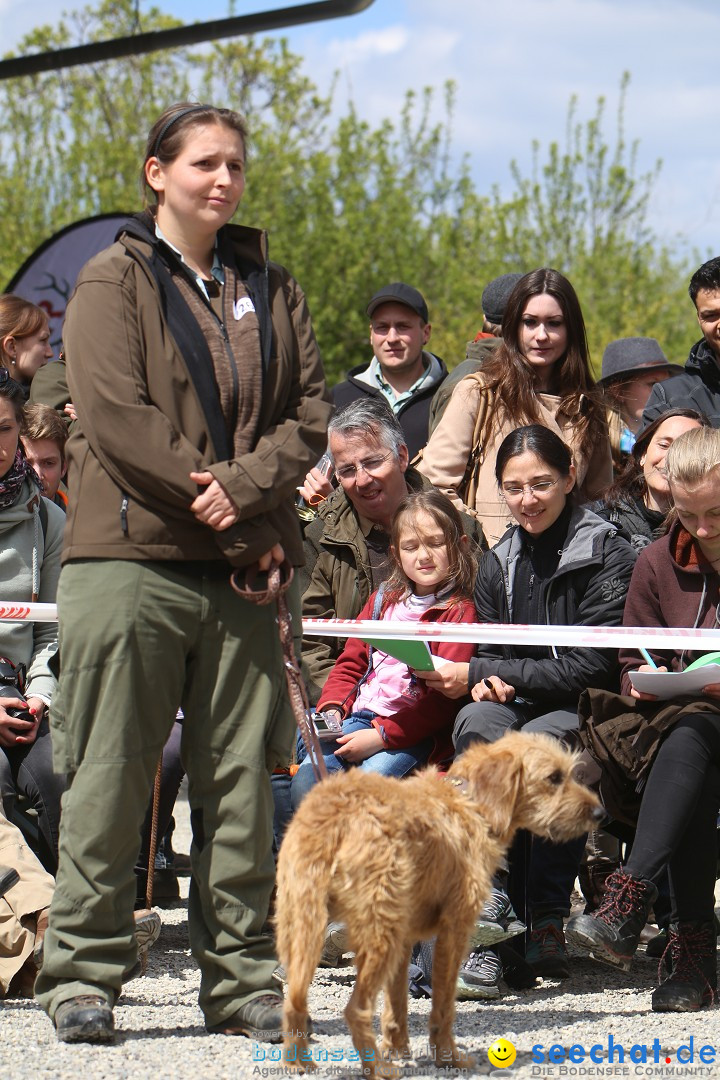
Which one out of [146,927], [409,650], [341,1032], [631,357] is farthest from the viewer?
[631,357]

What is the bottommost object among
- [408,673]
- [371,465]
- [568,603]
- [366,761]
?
A: [366,761]

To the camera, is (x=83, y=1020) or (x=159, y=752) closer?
(x=83, y=1020)

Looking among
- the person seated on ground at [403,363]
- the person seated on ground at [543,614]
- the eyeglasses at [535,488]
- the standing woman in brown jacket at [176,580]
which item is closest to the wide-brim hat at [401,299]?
the person seated on ground at [403,363]

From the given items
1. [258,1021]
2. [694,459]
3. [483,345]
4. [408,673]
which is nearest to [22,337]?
[483,345]

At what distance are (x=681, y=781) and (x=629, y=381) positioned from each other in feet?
15.0

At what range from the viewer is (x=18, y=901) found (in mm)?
5012

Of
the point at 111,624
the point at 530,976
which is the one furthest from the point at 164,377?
the point at 530,976

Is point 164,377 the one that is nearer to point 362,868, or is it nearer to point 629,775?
point 362,868

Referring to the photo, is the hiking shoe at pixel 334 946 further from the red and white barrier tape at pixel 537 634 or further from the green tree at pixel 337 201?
the green tree at pixel 337 201

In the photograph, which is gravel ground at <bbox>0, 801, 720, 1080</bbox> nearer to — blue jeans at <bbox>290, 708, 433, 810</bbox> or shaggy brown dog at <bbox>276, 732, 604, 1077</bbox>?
shaggy brown dog at <bbox>276, 732, 604, 1077</bbox>

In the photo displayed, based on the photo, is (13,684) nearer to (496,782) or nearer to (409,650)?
(409,650)

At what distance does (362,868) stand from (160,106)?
2583 centimetres

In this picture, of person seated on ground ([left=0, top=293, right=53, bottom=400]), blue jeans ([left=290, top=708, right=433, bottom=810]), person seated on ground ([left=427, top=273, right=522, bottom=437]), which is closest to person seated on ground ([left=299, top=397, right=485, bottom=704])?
blue jeans ([left=290, top=708, right=433, bottom=810])

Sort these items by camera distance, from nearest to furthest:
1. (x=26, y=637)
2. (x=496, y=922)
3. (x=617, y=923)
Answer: (x=617, y=923)
(x=496, y=922)
(x=26, y=637)
